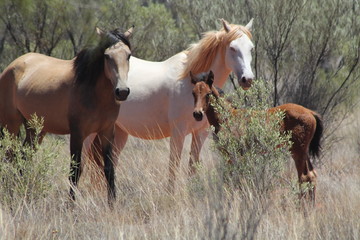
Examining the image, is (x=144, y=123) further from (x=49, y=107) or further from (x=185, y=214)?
(x=185, y=214)

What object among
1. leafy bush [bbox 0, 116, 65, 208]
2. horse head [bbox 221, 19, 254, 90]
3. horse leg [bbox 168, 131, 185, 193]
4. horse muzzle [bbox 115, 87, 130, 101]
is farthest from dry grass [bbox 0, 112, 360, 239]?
horse head [bbox 221, 19, 254, 90]

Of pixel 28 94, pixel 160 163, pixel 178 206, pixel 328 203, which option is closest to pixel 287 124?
pixel 328 203

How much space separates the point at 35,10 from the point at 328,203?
6.97 metres

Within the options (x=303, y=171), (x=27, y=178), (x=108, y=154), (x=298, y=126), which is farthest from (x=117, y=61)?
(x=303, y=171)

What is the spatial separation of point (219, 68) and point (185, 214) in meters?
2.43

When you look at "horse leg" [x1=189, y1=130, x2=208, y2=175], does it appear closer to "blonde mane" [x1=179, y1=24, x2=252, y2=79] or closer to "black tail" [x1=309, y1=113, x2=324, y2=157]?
"blonde mane" [x1=179, y1=24, x2=252, y2=79]

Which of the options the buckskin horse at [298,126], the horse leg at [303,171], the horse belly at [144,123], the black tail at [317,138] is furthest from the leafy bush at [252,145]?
the horse belly at [144,123]

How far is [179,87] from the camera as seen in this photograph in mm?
7543

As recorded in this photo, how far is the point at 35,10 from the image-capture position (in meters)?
11.6

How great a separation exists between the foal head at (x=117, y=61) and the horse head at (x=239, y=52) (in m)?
1.20

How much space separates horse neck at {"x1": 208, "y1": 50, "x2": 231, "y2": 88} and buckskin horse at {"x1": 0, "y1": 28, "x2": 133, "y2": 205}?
1213 mm

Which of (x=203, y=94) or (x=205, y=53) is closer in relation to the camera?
(x=203, y=94)

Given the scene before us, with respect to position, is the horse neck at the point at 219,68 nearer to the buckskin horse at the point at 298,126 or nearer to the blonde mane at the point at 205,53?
the blonde mane at the point at 205,53

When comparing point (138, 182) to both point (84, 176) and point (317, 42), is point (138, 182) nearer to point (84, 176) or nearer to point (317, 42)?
point (84, 176)
